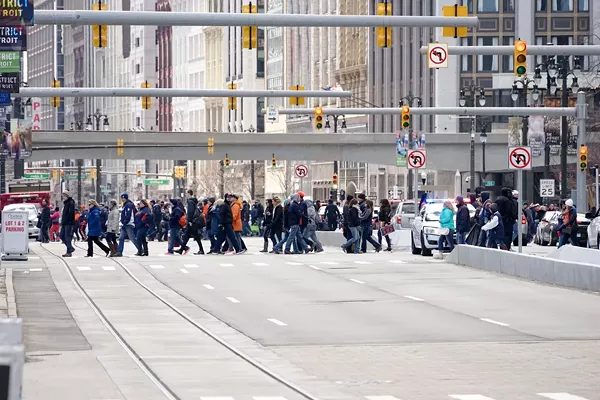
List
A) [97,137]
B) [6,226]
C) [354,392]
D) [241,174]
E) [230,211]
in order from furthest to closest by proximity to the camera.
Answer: [241,174] → [97,137] → [230,211] → [6,226] → [354,392]

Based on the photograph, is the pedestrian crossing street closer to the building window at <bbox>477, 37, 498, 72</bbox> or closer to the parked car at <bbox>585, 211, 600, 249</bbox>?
the parked car at <bbox>585, 211, 600, 249</bbox>

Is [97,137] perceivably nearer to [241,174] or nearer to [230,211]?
[230,211]

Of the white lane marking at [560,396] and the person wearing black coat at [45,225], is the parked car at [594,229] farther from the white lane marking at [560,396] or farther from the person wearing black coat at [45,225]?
the person wearing black coat at [45,225]

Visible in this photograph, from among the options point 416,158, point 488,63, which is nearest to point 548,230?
point 416,158

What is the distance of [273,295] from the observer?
94.8 feet

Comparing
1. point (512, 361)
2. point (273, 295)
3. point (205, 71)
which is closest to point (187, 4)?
point (205, 71)

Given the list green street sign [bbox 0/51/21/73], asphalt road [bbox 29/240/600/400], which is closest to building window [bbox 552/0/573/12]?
asphalt road [bbox 29/240/600/400]

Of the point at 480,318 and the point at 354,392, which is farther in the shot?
the point at 480,318

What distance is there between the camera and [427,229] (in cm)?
4438

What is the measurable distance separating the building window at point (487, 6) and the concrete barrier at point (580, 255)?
82.2 m

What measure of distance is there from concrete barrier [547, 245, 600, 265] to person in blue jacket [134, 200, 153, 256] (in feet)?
42.3

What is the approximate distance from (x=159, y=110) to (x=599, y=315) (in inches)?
6918

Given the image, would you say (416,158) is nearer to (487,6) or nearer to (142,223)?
(142,223)

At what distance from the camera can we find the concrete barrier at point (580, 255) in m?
32.2
